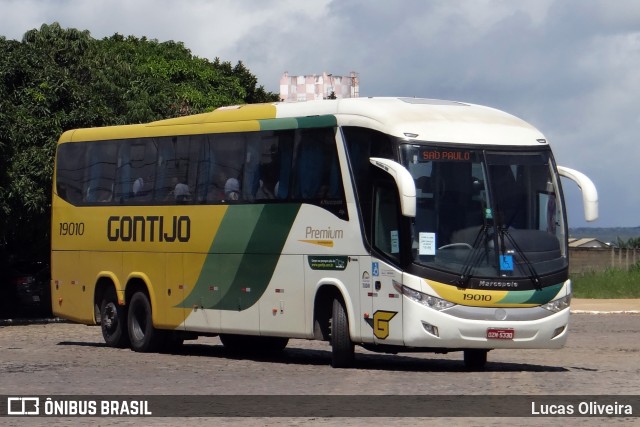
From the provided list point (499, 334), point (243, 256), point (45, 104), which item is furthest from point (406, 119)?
point (45, 104)

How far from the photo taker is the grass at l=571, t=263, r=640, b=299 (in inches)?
1933

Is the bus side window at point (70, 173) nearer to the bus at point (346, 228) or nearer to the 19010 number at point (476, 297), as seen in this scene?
the bus at point (346, 228)

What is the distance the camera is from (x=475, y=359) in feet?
66.5

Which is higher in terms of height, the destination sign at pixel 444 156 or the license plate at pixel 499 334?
the destination sign at pixel 444 156

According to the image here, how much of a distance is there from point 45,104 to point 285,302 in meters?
17.0

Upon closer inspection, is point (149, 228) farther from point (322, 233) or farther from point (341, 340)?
point (341, 340)

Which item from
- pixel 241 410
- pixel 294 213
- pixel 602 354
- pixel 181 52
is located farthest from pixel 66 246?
pixel 181 52

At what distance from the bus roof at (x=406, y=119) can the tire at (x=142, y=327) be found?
3.65m

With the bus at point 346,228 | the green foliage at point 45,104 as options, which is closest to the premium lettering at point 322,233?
the bus at point 346,228

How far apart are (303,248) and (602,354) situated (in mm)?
5536

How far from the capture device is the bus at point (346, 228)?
19.1 meters

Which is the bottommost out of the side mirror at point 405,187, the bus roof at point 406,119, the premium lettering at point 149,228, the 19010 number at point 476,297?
the 19010 number at point 476,297

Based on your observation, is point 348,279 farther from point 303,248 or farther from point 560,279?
point 560,279

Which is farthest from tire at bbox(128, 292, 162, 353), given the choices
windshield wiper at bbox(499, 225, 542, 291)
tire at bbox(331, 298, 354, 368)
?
windshield wiper at bbox(499, 225, 542, 291)
